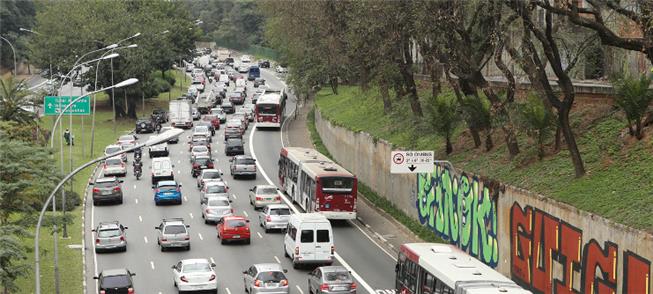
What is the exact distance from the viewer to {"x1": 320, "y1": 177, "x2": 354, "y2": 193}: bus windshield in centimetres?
5344

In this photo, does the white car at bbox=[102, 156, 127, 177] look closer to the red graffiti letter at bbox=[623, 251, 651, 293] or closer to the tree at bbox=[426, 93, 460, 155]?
the tree at bbox=[426, 93, 460, 155]

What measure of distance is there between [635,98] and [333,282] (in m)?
12.3

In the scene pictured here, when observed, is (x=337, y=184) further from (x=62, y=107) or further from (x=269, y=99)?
(x=269, y=99)

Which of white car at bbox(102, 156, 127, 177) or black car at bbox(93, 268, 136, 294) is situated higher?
black car at bbox(93, 268, 136, 294)

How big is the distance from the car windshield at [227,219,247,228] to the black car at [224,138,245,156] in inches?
→ 1284

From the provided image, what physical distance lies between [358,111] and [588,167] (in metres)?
41.4

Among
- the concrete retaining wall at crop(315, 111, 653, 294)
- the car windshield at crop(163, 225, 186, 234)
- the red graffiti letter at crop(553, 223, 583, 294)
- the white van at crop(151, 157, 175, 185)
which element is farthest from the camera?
the white van at crop(151, 157, 175, 185)

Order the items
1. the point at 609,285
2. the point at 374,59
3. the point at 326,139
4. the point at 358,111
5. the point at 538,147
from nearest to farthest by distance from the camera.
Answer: the point at 609,285 < the point at 538,147 < the point at 374,59 < the point at 358,111 < the point at 326,139

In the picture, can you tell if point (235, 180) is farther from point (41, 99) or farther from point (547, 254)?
point (547, 254)

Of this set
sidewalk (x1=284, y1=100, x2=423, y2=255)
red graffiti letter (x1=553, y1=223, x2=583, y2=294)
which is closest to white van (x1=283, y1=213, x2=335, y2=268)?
sidewalk (x1=284, y1=100, x2=423, y2=255)

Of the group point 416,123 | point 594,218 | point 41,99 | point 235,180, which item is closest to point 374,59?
point 416,123

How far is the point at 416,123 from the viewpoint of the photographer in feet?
183

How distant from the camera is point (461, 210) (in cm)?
4684

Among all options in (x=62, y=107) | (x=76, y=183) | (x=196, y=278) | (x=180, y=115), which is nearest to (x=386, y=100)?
(x=76, y=183)
